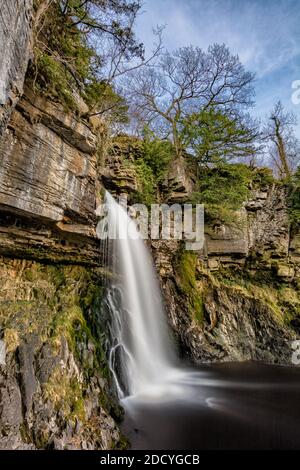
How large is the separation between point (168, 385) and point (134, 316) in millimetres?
2069

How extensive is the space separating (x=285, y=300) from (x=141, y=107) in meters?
10.5

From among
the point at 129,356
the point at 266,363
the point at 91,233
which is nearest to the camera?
the point at 91,233

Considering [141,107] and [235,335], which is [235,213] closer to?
[235,335]

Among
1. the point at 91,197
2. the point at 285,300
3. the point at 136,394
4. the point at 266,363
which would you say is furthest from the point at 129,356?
the point at 285,300

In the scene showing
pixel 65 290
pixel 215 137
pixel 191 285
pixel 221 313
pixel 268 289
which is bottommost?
pixel 221 313

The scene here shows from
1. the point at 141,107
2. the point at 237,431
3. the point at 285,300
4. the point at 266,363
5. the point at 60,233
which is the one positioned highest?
the point at 141,107

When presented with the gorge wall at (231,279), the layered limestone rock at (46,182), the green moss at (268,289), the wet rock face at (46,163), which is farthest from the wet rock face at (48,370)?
the green moss at (268,289)

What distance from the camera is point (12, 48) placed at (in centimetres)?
341

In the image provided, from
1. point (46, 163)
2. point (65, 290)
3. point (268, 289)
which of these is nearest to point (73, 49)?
point (46, 163)

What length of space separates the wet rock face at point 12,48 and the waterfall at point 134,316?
12.9 feet

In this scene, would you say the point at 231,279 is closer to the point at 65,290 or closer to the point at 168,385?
the point at 168,385

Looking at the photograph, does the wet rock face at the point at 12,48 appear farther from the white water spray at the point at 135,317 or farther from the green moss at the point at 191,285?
the green moss at the point at 191,285

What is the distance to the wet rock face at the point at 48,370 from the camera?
3.82 metres
